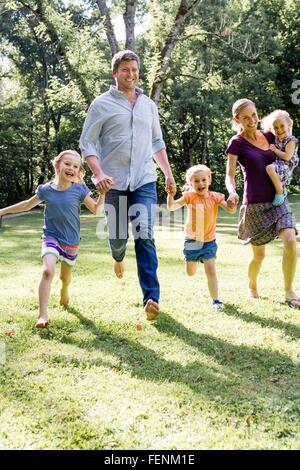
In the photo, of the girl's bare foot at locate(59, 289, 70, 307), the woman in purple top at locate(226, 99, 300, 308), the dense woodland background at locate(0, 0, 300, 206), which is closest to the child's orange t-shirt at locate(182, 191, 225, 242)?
the woman in purple top at locate(226, 99, 300, 308)

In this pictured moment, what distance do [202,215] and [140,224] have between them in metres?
0.85

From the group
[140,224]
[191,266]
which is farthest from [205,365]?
[191,266]

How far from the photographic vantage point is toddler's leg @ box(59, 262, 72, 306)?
17.3 ft

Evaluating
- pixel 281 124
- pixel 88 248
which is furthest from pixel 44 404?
pixel 88 248

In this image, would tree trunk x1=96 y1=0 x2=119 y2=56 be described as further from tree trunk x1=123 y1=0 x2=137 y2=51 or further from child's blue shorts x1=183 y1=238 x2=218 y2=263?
child's blue shorts x1=183 y1=238 x2=218 y2=263

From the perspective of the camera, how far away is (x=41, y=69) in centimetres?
3428

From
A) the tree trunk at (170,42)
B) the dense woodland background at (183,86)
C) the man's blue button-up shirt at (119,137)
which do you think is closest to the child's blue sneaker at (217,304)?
the man's blue button-up shirt at (119,137)

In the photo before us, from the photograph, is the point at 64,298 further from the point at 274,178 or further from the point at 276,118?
the point at 276,118

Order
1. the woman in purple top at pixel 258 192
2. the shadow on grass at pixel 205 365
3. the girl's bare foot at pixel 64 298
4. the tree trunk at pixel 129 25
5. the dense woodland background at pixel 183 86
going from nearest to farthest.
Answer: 1. the shadow on grass at pixel 205 365
2. the woman in purple top at pixel 258 192
3. the girl's bare foot at pixel 64 298
4. the tree trunk at pixel 129 25
5. the dense woodland background at pixel 183 86

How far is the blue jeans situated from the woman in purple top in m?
0.90

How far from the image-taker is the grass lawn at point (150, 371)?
9.31 feet

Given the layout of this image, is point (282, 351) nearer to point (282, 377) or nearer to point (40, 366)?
point (282, 377)

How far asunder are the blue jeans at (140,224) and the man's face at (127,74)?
974mm

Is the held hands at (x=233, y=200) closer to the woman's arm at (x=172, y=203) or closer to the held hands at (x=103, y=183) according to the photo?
the woman's arm at (x=172, y=203)
